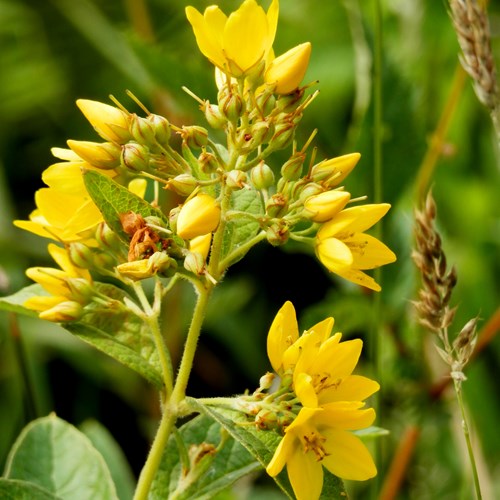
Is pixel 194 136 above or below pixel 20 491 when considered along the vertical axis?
above

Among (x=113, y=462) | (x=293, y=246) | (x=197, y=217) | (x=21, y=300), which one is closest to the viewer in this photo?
(x=197, y=217)

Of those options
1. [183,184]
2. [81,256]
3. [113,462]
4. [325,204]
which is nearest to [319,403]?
[325,204]

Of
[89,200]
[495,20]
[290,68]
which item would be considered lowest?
[89,200]

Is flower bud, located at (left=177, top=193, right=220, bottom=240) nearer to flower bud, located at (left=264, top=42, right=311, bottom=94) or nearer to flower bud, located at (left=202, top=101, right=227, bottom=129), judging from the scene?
flower bud, located at (left=202, top=101, right=227, bottom=129)

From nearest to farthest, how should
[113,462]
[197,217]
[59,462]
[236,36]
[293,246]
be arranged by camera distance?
[197,217]
[236,36]
[59,462]
[113,462]
[293,246]

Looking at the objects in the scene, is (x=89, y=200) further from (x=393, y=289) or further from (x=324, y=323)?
(x=393, y=289)

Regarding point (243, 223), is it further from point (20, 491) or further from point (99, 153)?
point (20, 491)

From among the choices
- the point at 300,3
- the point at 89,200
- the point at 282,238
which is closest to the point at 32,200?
the point at 300,3
